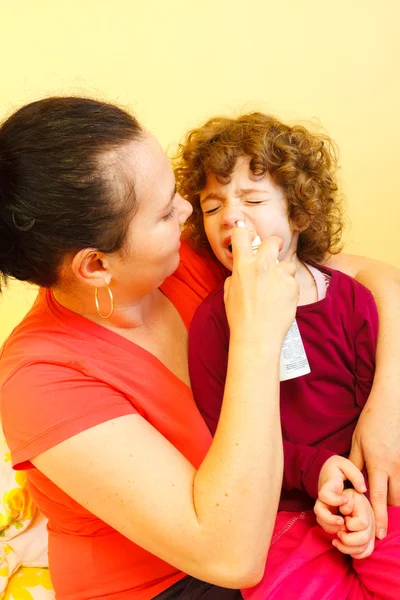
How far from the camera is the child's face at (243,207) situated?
4.17 ft

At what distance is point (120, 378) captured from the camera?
1104 mm

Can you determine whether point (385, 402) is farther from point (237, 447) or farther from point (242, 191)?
point (242, 191)

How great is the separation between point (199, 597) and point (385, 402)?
19.4 inches

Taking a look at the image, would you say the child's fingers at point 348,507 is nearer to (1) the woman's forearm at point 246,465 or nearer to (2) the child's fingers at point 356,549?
(2) the child's fingers at point 356,549

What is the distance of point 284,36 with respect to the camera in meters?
1.91

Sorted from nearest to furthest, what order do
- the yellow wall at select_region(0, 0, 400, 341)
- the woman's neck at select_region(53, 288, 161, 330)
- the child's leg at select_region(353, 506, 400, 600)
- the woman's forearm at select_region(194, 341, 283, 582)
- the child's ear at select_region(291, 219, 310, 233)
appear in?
1. the woman's forearm at select_region(194, 341, 283, 582)
2. the child's leg at select_region(353, 506, 400, 600)
3. the woman's neck at select_region(53, 288, 161, 330)
4. the child's ear at select_region(291, 219, 310, 233)
5. the yellow wall at select_region(0, 0, 400, 341)

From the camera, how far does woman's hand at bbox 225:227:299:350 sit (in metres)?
1.00

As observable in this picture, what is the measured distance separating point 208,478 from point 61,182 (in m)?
0.50

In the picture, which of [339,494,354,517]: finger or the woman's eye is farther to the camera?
the woman's eye

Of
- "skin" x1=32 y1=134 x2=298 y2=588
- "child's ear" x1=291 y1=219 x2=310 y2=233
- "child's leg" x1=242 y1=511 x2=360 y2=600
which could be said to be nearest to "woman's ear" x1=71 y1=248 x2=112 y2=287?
"skin" x1=32 y1=134 x2=298 y2=588

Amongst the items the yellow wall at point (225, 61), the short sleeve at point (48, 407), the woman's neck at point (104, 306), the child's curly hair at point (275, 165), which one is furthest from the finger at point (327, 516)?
the yellow wall at point (225, 61)

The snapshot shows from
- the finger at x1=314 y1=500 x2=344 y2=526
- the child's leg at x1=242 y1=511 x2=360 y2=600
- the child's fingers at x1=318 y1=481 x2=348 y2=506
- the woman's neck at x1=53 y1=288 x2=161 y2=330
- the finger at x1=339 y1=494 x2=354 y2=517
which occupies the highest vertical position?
the woman's neck at x1=53 y1=288 x2=161 y2=330

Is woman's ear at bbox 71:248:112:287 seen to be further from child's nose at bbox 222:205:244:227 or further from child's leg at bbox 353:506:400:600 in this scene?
child's leg at bbox 353:506:400:600

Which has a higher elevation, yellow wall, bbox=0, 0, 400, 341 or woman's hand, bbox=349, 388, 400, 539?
yellow wall, bbox=0, 0, 400, 341
